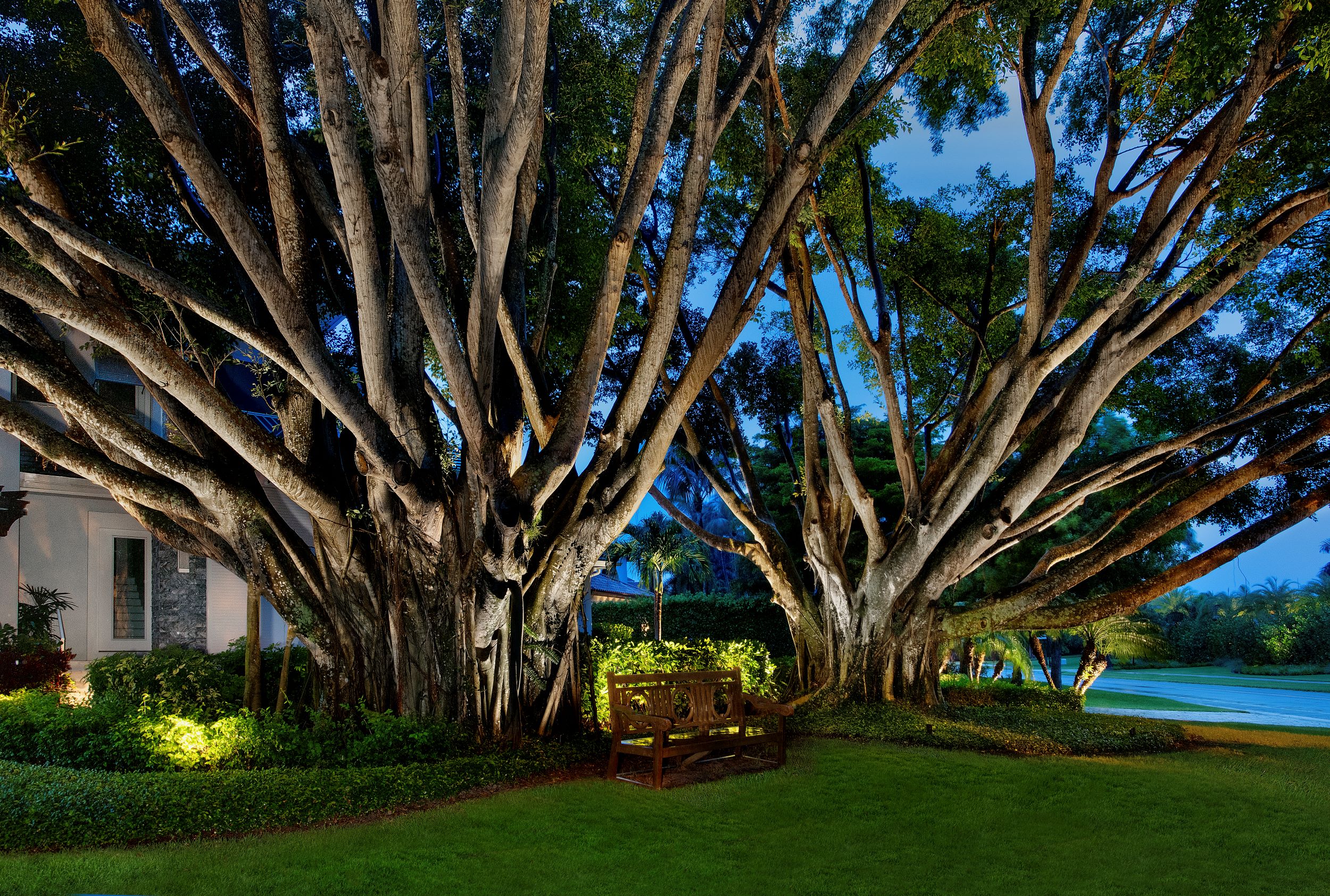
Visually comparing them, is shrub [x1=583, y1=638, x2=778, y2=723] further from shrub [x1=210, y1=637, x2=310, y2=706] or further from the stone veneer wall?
the stone veneer wall

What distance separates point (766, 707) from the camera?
8.06 m

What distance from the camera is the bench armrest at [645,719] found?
6855 mm

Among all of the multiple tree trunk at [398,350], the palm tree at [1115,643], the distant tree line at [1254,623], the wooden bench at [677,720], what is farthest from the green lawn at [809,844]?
the distant tree line at [1254,623]

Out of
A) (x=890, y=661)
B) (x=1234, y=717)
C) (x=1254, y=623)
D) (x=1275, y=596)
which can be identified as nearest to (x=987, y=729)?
(x=890, y=661)

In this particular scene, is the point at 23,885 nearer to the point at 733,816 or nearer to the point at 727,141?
the point at 733,816

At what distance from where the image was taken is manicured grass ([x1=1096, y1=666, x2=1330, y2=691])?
28969mm

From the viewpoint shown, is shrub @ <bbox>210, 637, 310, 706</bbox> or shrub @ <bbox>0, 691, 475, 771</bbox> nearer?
shrub @ <bbox>0, 691, 475, 771</bbox>

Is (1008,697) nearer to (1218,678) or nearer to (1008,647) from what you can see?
(1008,647)

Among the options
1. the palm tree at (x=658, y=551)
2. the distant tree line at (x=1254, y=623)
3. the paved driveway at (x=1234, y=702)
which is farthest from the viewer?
the distant tree line at (x=1254, y=623)

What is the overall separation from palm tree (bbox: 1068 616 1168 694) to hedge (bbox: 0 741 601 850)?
1375 cm

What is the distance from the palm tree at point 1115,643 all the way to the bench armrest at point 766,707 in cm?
1044

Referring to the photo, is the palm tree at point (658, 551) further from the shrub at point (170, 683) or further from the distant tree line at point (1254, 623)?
the distant tree line at point (1254, 623)

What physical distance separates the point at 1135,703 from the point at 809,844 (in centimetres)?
2157

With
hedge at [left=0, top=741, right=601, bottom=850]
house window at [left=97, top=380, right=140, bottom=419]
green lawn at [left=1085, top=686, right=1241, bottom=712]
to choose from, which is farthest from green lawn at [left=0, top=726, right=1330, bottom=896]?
green lawn at [left=1085, top=686, right=1241, bottom=712]
